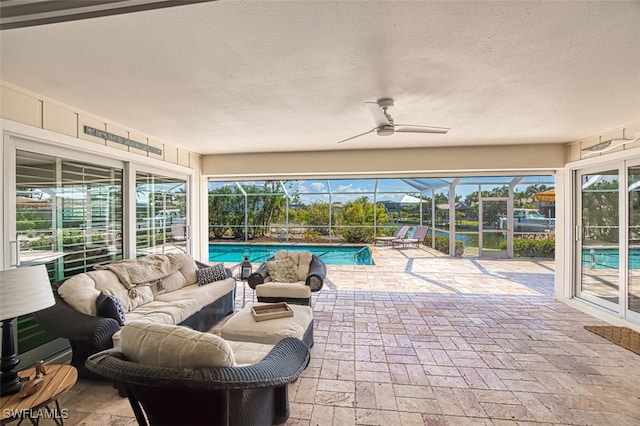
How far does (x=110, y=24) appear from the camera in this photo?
167 centimetres

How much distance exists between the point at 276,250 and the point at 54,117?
7860mm

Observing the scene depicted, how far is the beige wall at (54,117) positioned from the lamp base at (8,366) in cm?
179

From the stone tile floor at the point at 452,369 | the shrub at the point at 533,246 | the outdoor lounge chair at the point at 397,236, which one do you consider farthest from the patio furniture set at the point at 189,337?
the shrub at the point at 533,246

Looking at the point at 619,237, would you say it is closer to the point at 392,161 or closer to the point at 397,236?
the point at 392,161

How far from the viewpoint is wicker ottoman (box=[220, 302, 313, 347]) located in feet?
8.04

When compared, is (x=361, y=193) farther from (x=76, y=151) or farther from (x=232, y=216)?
(x=76, y=151)

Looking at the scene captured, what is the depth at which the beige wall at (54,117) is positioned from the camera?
2486mm

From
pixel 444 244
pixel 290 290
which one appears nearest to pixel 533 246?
pixel 444 244

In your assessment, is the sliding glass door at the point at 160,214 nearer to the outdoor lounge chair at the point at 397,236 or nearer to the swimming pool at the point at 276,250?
the swimming pool at the point at 276,250

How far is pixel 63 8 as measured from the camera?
1.20 m

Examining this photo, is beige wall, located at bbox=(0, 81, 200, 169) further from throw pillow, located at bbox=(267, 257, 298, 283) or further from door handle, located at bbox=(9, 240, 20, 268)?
throw pillow, located at bbox=(267, 257, 298, 283)

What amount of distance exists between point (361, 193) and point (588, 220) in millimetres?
6423

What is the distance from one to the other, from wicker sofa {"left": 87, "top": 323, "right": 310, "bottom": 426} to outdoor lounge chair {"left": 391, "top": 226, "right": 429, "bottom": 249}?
9.24 meters

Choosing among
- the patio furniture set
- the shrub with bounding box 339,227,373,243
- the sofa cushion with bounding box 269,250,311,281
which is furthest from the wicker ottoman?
the shrub with bounding box 339,227,373,243
